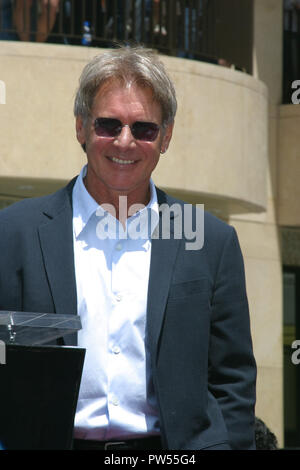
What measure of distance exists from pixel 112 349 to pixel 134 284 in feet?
0.74

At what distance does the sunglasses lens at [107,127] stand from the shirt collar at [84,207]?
23 cm

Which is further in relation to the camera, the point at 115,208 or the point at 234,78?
the point at 234,78

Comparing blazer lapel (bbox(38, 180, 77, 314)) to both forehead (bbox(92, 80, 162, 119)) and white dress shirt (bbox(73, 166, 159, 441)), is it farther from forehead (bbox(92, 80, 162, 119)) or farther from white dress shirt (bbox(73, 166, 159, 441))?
forehead (bbox(92, 80, 162, 119))

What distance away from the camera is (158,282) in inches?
141

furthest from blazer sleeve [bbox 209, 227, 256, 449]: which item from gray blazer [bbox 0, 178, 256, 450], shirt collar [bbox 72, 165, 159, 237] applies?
shirt collar [bbox 72, 165, 159, 237]

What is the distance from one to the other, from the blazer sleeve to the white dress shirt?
0.26 metres

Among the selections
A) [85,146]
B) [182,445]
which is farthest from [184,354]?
[85,146]

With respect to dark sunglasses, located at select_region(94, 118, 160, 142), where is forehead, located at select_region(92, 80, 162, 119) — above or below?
above

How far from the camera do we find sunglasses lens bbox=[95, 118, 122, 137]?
364 centimetres

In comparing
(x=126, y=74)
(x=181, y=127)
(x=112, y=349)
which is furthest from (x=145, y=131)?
(x=181, y=127)

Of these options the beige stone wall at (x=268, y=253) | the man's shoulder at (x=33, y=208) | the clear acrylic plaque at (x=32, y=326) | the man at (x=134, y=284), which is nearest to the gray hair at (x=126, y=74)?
Answer: the man at (x=134, y=284)

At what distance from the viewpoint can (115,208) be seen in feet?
12.4
